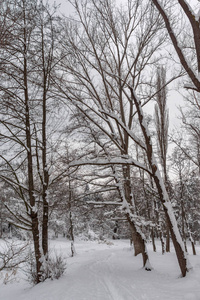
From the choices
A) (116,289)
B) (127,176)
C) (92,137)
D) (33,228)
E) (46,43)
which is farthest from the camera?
(92,137)

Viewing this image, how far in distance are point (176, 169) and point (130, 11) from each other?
36.3ft

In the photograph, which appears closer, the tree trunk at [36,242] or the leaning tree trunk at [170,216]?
the leaning tree trunk at [170,216]

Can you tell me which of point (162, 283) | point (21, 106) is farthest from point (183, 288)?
point (21, 106)

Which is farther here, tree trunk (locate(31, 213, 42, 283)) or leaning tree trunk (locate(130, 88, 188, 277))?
tree trunk (locate(31, 213, 42, 283))

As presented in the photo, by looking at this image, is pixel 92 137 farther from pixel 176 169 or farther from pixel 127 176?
pixel 176 169

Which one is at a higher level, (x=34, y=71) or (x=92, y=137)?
(x=34, y=71)

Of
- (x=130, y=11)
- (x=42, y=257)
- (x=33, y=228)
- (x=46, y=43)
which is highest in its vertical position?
(x=130, y=11)

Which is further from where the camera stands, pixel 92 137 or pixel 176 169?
pixel 176 169

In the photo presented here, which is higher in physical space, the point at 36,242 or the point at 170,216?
the point at 170,216

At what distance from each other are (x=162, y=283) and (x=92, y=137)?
5.81 metres

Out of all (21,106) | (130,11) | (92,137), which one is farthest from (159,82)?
(21,106)

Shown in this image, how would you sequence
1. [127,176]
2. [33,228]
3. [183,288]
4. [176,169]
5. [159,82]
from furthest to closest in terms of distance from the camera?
[176,169] < [159,82] < [127,176] < [33,228] < [183,288]

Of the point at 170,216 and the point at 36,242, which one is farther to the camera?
the point at 36,242

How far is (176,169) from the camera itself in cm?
1547
